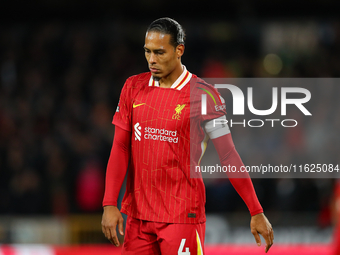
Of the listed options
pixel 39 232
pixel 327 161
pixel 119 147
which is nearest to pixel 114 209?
pixel 119 147

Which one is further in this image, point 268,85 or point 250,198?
point 268,85

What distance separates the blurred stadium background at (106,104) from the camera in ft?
19.8

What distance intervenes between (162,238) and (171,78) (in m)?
0.91

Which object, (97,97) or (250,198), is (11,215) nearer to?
(97,97)

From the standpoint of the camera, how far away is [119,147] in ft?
8.54

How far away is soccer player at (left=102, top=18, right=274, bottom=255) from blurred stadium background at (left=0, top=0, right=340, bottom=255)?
7.58 feet

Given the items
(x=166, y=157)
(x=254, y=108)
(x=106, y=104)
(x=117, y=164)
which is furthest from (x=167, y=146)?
(x=106, y=104)

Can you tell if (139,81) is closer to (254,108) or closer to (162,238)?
(162,238)

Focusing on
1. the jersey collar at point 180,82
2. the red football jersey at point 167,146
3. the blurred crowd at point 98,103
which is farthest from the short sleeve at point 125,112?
the blurred crowd at point 98,103

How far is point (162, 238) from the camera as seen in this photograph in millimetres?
2486

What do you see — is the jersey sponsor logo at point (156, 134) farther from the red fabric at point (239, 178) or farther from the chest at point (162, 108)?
the red fabric at point (239, 178)

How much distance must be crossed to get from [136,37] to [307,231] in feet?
17.3

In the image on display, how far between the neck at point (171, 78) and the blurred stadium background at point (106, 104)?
2586 millimetres

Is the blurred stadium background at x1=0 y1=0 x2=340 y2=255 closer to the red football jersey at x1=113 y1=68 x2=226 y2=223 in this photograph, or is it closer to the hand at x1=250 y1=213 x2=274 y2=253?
the hand at x1=250 y1=213 x2=274 y2=253
